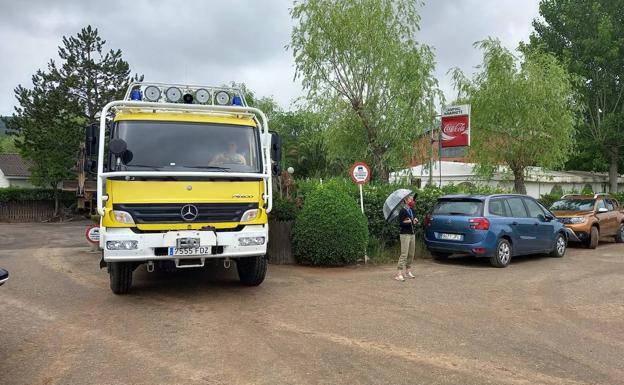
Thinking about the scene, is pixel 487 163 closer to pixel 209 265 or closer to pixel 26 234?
pixel 209 265

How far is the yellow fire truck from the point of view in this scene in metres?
7.24

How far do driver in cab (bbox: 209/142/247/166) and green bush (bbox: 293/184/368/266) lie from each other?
3.58 m

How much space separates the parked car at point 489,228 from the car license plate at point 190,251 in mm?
6402

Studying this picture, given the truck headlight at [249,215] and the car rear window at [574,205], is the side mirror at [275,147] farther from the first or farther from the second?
the car rear window at [574,205]

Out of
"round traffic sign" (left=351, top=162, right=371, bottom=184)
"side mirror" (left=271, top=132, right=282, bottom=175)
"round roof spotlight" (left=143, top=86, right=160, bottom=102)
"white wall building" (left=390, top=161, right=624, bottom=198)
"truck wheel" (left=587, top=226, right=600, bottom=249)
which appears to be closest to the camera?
"side mirror" (left=271, top=132, right=282, bottom=175)

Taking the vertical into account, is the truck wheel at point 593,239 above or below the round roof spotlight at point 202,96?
below

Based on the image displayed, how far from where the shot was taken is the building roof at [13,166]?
43.7 metres

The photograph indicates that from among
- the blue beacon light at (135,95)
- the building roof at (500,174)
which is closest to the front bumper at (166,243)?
the blue beacon light at (135,95)

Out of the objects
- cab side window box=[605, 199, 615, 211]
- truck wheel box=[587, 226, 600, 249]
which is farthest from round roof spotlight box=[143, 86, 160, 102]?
cab side window box=[605, 199, 615, 211]

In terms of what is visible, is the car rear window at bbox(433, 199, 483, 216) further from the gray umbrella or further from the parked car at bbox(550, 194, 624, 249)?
the parked car at bbox(550, 194, 624, 249)

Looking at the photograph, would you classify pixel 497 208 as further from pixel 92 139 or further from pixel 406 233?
pixel 92 139

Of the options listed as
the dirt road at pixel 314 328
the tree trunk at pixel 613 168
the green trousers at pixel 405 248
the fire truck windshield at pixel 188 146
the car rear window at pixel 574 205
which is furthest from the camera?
the tree trunk at pixel 613 168

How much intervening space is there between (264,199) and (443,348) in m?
3.51

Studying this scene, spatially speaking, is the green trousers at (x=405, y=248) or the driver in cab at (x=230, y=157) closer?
the driver in cab at (x=230, y=157)
